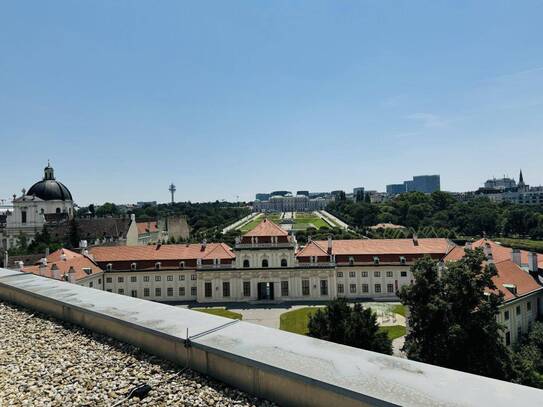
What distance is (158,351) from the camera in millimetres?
5531

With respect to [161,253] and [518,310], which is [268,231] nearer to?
[161,253]

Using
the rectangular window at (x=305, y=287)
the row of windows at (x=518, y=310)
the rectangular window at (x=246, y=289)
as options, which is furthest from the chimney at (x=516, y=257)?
the rectangular window at (x=246, y=289)

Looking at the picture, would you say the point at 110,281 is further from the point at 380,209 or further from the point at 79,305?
the point at 380,209

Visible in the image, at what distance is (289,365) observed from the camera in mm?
4277

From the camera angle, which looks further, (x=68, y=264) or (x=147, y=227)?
(x=147, y=227)

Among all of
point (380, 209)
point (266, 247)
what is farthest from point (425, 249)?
point (380, 209)

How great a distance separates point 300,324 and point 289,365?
1126 inches

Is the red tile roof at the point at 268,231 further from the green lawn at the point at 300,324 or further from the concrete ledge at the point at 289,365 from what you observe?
the concrete ledge at the point at 289,365

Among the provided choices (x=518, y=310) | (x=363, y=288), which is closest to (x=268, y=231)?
(x=363, y=288)

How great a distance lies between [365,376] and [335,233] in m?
71.4

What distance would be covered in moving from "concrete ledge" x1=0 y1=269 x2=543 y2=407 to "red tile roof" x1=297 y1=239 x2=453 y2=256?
35.6 meters

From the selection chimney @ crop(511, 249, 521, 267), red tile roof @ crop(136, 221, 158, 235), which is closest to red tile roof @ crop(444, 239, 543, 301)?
chimney @ crop(511, 249, 521, 267)

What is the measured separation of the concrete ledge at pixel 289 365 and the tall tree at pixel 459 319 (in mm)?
12880

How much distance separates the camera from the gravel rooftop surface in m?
4.56
